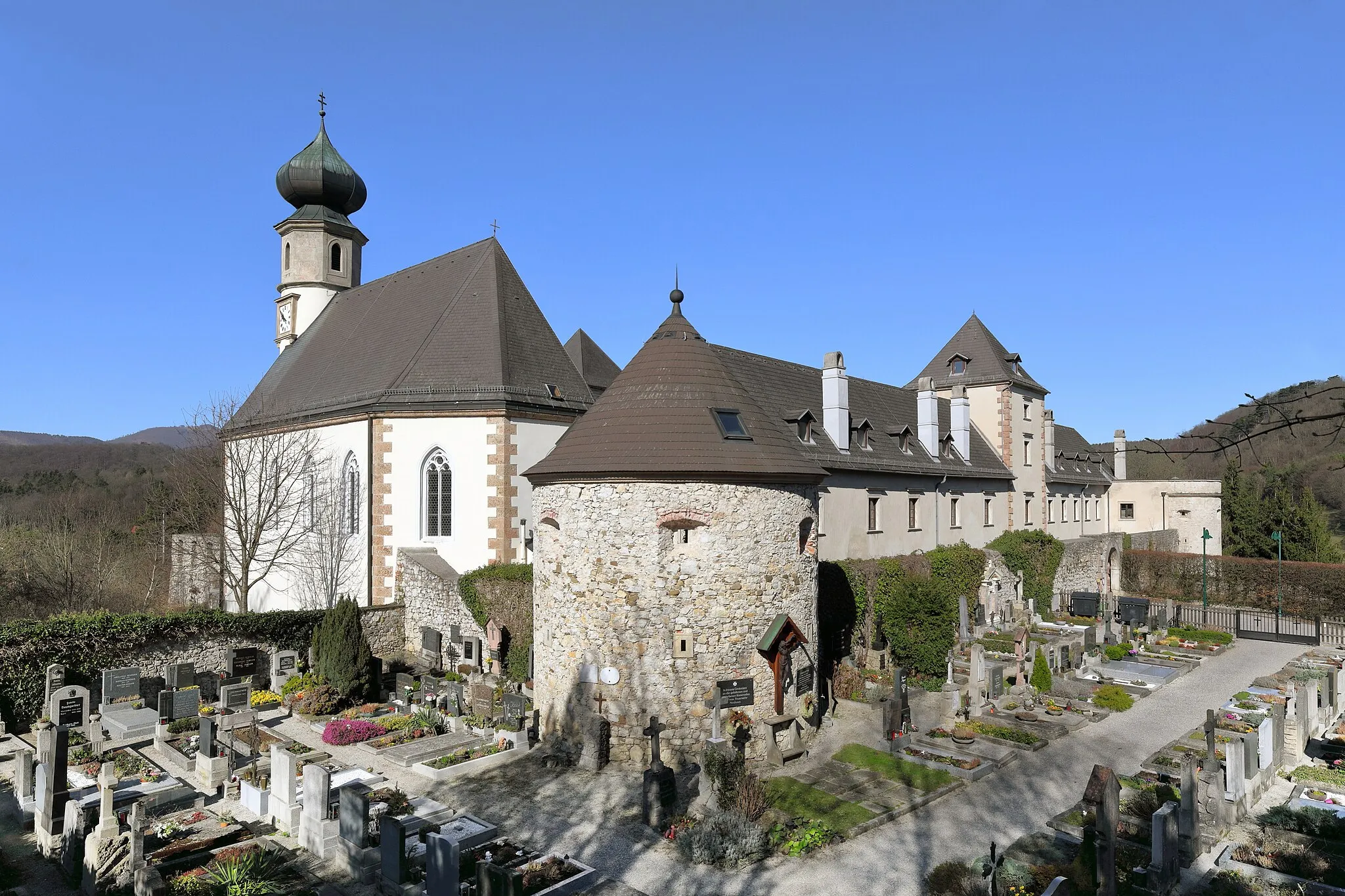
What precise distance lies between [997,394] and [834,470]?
13197 millimetres

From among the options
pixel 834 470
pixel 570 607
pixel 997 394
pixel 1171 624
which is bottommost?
pixel 1171 624

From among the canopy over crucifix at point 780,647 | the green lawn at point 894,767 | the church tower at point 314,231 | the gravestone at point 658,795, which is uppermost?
the church tower at point 314,231

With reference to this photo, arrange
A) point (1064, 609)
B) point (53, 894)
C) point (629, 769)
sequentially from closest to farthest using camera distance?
1. point (53, 894)
2. point (629, 769)
3. point (1064, 609)

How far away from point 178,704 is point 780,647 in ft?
40.0

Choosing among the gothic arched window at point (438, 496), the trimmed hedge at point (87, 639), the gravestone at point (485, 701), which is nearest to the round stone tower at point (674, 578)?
the gravestone at point (485, 701)

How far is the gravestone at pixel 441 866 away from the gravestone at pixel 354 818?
1151 millimetres

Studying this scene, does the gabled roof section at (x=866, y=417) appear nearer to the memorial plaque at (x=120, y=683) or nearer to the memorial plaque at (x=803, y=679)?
the memorial plaque at (x=803, y=679)

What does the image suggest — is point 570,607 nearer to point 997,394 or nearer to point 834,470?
point 834,470

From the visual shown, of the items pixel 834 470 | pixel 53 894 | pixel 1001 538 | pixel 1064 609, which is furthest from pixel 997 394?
pixel 53 894

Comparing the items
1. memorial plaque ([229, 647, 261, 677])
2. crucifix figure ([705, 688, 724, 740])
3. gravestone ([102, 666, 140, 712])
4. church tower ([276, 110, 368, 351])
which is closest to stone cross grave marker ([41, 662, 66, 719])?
gravestone ([102, 666, 140, 712])

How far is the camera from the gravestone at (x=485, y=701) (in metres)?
15.6

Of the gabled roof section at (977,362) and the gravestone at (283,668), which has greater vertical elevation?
the gabled roof section at (977,362)

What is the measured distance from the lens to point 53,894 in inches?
367

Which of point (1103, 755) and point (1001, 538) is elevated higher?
point (1001, 538)
